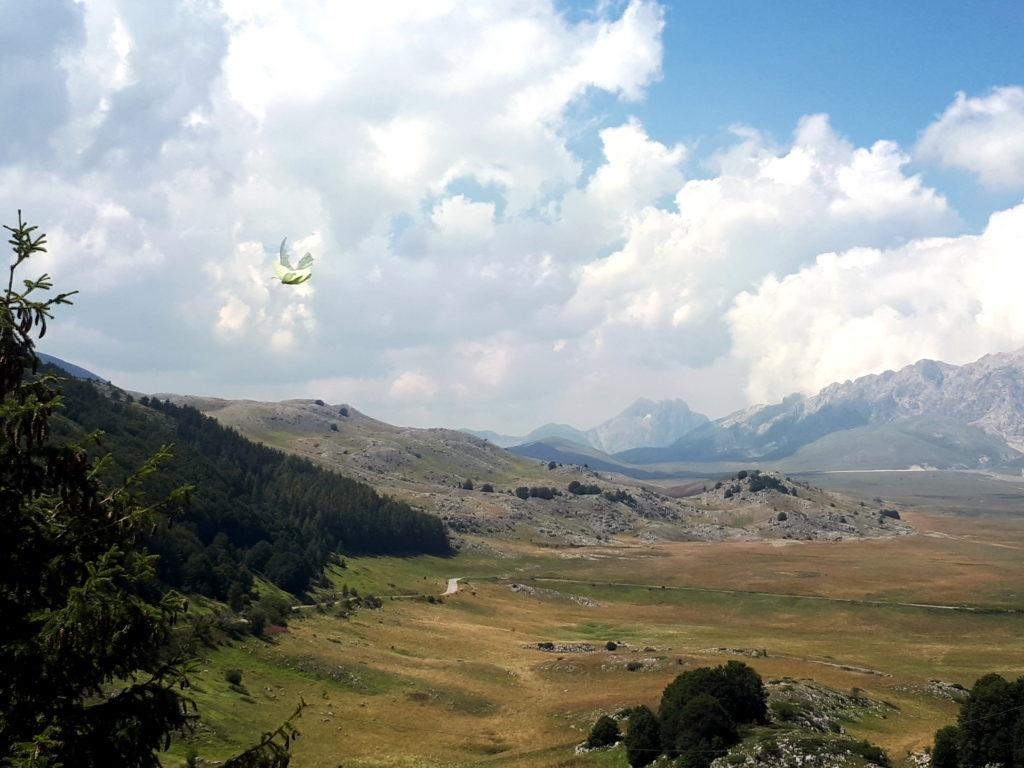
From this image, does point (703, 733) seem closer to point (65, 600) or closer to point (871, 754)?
point (871, 754)

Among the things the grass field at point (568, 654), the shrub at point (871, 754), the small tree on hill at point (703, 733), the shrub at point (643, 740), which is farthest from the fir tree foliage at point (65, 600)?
the shrub at point (871, 754)

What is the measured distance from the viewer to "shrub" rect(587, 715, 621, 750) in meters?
47.2

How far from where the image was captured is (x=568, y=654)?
3366 inches

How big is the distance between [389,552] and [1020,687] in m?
142

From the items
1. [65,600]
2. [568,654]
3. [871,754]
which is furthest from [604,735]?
[65,600]

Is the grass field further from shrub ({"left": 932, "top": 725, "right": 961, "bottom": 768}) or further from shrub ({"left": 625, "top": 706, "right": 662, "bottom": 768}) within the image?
shrub ({"left": 932, "top": 725, "right": 961, "bottom": 768})

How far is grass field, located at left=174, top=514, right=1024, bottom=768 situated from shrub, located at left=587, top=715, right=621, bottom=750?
4.61ft

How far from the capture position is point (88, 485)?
13.5 m

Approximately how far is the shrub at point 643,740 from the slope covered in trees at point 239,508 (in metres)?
42.7

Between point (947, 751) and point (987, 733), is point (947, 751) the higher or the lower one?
the lower one

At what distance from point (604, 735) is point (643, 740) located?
348 cm

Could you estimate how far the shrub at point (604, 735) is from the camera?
47.2 m

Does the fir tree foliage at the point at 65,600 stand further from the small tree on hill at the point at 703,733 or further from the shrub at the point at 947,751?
the shrub at the point at 947,751

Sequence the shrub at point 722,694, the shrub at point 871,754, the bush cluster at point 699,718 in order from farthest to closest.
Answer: the shrub at point 722,694 → the bush cluster at point 699,718 → the shrub at point 871,754
